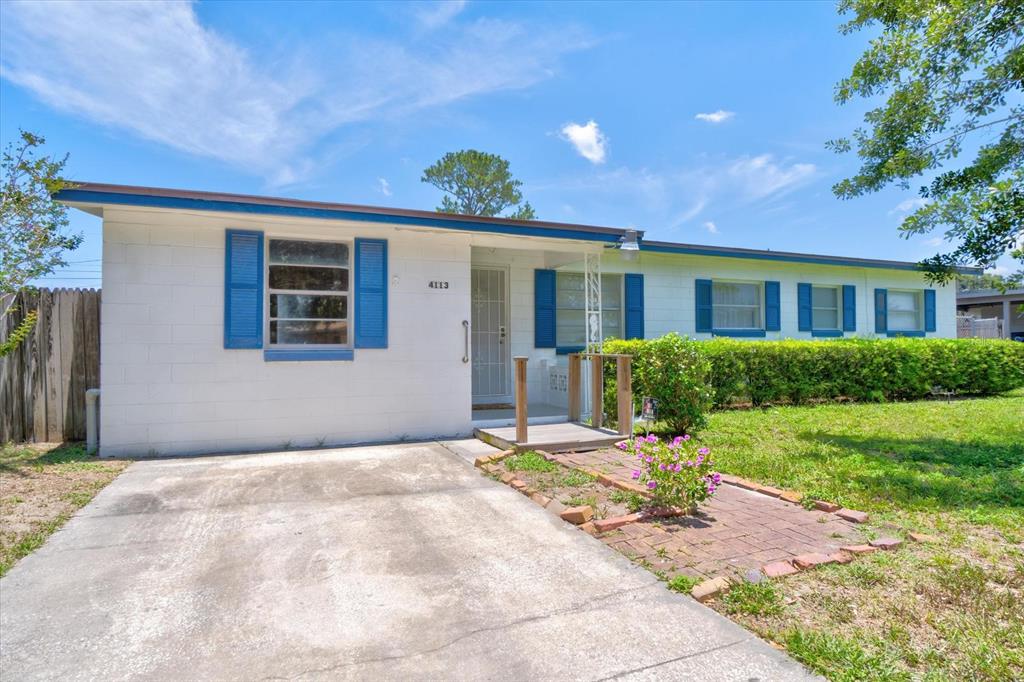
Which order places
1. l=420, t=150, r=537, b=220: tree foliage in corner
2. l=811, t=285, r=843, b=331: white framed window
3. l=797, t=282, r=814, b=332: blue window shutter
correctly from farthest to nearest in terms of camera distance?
l=420, t=150, r=537, b=220: tree foliage in corner
l=811, t=285, r=843, b=331: white framed window
l=797, t=282, r=814, b=332: blue window shutter

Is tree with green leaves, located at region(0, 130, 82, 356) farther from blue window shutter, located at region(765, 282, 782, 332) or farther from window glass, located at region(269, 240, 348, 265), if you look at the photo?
blue window shutter, located at region(765, 282, 782, 332)

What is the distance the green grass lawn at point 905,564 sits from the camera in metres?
2.28

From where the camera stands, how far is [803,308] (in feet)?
39.8

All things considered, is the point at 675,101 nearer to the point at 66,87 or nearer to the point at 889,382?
the point at 889,382

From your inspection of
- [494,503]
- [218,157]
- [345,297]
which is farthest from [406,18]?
[218,157]

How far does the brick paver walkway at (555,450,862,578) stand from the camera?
325cm

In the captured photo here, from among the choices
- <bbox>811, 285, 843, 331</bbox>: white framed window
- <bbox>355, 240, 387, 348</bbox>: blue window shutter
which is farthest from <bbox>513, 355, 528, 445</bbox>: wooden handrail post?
<bbox>811, 285, 843, 331</bbox>: white framed window

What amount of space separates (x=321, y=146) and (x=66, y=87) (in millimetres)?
5284

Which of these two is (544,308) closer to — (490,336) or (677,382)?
(490,336)

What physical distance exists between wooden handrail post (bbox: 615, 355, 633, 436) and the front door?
3.05 m

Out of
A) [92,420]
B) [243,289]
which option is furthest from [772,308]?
[92,420]

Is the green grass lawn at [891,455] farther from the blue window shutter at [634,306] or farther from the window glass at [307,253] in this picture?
the window glass at [307,253]

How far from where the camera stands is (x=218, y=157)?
1353cm

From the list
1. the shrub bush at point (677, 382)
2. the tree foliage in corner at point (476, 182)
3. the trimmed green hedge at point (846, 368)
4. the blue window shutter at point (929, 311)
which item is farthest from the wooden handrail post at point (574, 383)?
the tree foliage in corner at point (476, 182)
